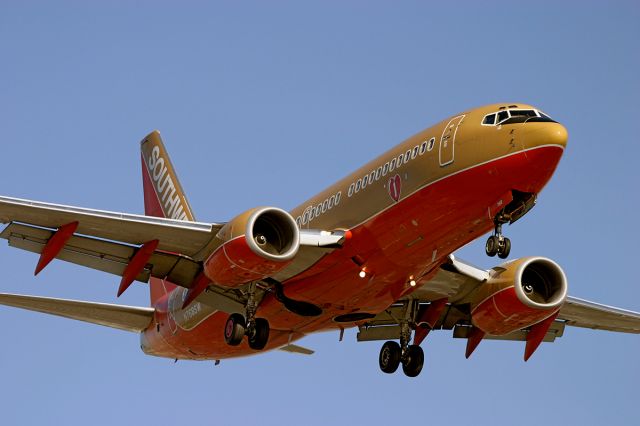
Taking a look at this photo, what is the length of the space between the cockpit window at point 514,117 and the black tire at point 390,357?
9.96 meters

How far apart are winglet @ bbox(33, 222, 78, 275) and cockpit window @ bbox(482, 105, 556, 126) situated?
1174cm

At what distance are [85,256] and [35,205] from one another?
9.97 ft

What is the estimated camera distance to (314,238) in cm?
3203

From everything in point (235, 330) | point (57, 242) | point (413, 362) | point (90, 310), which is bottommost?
point (413, 362)

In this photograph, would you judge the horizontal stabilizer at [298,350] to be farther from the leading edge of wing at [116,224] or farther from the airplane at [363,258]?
the leading edge of wing at [116,224]

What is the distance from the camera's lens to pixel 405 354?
121ft

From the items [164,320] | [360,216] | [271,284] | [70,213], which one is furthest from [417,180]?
[164,320]

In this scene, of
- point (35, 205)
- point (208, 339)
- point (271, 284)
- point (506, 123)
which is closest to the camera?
point (506, 123)

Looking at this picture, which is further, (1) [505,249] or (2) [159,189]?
(2) [159,189]

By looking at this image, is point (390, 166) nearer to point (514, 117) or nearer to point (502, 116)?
point (502, 116)

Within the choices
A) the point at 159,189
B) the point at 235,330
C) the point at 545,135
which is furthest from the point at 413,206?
the point at 159,189

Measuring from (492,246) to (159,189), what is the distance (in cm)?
1826

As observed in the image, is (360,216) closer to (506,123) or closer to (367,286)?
Result: (367,286)

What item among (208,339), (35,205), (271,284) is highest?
(35,205)
